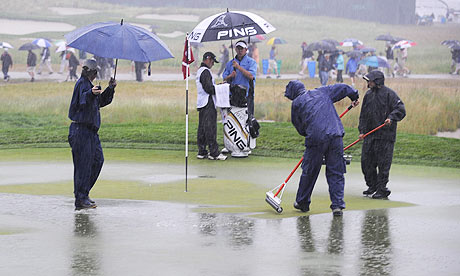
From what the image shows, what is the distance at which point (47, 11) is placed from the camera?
63.8 m

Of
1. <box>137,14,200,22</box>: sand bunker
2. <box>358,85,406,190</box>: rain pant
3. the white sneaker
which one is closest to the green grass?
<box>137,14,200,22</box>: sand bunker

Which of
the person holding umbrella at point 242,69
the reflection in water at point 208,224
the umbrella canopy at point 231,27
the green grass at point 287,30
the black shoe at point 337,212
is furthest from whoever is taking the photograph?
the green grass at point 287,30

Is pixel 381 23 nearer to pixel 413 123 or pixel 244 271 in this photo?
pixel 413 123

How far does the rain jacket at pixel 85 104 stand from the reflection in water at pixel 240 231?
2.12m

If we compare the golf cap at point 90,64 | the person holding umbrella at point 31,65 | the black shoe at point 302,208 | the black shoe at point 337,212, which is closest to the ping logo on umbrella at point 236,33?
the golf cap at point 90,64

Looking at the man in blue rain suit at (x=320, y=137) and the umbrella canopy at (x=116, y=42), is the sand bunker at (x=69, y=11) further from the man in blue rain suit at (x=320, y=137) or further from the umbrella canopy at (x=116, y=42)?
the man in blue rain suit at (x=320, y=137)

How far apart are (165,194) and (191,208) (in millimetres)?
1251

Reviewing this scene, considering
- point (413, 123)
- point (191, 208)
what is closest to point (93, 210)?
point (191, 208)

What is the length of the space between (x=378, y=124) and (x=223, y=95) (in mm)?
4180

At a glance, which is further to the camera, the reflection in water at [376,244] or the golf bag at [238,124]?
the golf bag at [238,124]

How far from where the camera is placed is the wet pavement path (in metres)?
7.61

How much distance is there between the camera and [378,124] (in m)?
11.7

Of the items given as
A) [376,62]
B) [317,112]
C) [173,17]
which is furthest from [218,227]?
[173,17]

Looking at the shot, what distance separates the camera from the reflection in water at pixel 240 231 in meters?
8.63
